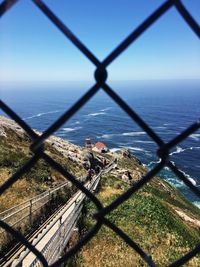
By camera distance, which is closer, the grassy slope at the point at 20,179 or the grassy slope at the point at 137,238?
the grassy slope at the point at 137,238

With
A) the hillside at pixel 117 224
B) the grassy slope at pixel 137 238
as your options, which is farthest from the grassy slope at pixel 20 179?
the grassy slope at pixel 137 238

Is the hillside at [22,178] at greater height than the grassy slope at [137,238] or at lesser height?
greater

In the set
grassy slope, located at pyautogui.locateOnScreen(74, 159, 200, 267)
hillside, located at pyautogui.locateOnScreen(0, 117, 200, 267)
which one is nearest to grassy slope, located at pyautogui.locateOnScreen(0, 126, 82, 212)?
hillside, located at pyautogui.locateOnScreen(0, 117, 200, 267)

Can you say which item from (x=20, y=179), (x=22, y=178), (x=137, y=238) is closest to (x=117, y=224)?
(x=137, y=238)

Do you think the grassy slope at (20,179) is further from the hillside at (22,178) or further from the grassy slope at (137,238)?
the grassy slope at (137,238)

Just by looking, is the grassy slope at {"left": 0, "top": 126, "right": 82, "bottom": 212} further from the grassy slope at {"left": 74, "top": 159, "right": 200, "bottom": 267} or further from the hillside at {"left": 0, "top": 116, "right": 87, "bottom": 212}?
the grassy slope at {"left": 74, "top": 159, "right": 200, "bottom": 267}

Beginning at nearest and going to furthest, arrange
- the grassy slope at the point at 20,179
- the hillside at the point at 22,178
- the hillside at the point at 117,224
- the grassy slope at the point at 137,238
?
1. the grassy slope at the point at 137,238
2. the hillside at the point at 117,224
3. the grassy slope at the point at 20,179
4. the hillside at the point at 22,178

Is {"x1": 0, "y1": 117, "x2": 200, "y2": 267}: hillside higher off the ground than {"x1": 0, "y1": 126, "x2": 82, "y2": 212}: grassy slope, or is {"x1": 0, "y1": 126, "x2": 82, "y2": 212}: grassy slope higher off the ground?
{"x1": 0, "y1": 126, "x2": 82, "y2": 212}: grassy slope

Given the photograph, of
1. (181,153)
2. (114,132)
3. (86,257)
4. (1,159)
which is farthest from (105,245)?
(114,132)

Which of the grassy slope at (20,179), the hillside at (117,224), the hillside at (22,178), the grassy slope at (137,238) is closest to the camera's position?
the grassy slope at (137,238)

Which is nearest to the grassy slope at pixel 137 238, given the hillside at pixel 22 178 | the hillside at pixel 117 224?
the hillside at pixel 117 224

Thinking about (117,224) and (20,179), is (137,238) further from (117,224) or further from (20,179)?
(20,179)

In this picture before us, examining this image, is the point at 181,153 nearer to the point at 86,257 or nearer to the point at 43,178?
the point at 43,178
